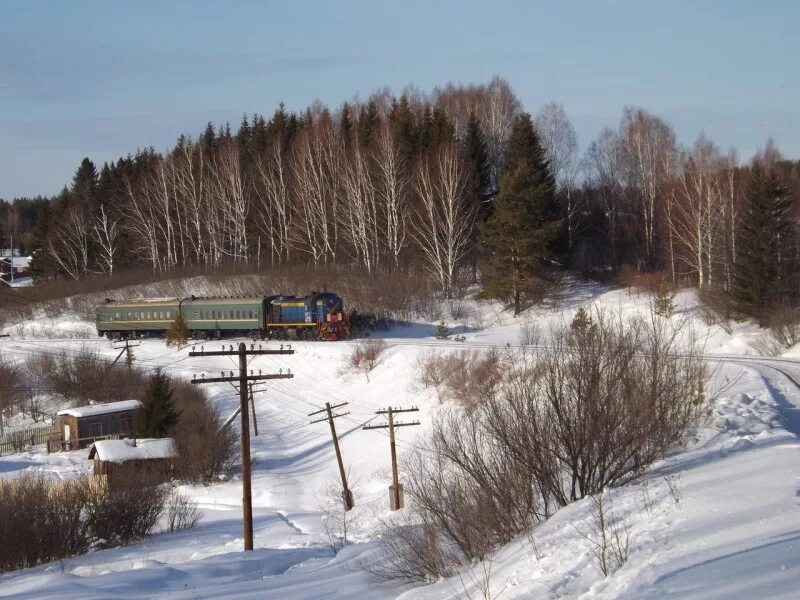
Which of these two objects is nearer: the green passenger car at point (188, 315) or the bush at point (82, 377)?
the bush at point (82, 377)

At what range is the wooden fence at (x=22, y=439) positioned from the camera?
4422cm

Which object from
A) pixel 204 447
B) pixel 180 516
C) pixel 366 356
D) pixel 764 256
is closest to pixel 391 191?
pixel 366 356

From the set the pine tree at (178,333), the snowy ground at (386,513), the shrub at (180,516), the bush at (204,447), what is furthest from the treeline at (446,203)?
the shrub at (180,516)

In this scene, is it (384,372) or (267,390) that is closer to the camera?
(384,372)

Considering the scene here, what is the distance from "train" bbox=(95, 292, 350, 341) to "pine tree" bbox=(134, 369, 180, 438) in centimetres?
893

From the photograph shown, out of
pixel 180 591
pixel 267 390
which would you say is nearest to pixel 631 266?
pixel 267 390

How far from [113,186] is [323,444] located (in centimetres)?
5337

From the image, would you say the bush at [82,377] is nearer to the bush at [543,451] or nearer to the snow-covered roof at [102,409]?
the snow-covered roof at [102,409]

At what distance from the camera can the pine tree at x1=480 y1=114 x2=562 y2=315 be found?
47.6m

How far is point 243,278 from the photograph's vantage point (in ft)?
195

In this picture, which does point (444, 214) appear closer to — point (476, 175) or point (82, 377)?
point (476, 175)

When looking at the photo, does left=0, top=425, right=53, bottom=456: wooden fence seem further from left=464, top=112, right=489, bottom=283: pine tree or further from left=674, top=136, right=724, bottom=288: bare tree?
left=674, top=136, right=724, bottom=288: bare tree

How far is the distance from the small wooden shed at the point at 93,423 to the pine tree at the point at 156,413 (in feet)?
4.75

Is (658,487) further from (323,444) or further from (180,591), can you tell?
(323,444)
